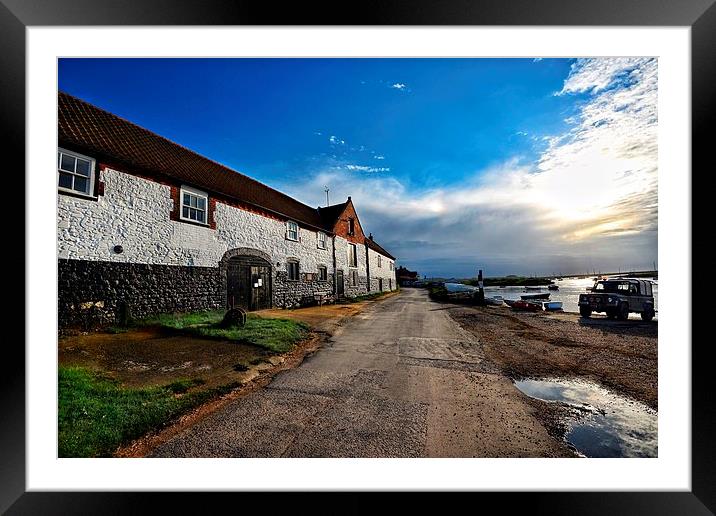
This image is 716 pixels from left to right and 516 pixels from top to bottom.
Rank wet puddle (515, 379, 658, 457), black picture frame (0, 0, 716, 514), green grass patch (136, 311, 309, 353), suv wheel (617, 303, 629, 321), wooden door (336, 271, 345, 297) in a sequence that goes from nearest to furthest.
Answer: black picture frame (0, 0, 716, 514) < wet puddle (515, 379, 658, 457) < green grass patch (136, 311, 309, 353) < suv wheel (617, 303, 629, 321) < wooden door (336, 271, 345, 297)

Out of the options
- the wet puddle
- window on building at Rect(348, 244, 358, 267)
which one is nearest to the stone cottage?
window on building at Rect(348, 244, 358, 267)

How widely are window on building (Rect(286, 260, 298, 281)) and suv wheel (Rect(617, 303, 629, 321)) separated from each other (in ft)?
36.0

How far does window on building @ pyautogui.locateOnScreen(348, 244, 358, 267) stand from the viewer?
14.4 metres

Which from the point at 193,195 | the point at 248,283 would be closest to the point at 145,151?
the point at 193,195

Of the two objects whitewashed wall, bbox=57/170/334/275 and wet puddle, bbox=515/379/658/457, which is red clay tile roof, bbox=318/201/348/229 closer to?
whitewashed wall, bbox=57/170/334/275

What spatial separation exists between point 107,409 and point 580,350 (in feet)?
24.3

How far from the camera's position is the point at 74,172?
198 inches

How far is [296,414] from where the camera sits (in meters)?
2.71

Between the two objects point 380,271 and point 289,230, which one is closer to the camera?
point 289,230
